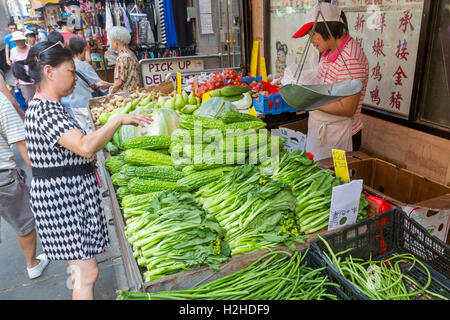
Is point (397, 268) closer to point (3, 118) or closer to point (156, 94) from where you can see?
point (3, 118)

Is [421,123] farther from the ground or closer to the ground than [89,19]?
closer to the ground

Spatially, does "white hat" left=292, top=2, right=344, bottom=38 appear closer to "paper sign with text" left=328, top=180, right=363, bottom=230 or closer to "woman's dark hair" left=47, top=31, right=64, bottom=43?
"paper sign with text" left=328, top=180, right=363, bottom=230

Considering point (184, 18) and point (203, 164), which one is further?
point (184, 18)

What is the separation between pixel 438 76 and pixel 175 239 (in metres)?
3.38

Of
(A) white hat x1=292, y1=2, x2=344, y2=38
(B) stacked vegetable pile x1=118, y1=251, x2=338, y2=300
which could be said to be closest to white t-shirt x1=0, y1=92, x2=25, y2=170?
(B) stacked vegetable pile x1=118, y1=251, x2=338, y2=300

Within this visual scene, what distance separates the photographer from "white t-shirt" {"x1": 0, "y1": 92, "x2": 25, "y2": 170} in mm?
2922

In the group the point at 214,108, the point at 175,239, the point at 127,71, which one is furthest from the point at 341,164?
the point at 127,71

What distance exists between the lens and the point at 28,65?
2.19m

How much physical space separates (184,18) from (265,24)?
12.0 ft

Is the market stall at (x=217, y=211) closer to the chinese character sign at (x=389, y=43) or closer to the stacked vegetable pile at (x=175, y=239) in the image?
the stacked vegetable pile at (x=175, y=239)

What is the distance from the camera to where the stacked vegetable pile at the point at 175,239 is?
172 centimetres

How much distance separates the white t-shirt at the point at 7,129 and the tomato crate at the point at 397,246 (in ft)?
9.44

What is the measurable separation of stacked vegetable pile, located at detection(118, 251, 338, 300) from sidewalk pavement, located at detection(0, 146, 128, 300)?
2.14 meters
